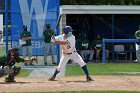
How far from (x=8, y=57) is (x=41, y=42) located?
8616 mm

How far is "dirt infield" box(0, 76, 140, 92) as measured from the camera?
12333 millimetres

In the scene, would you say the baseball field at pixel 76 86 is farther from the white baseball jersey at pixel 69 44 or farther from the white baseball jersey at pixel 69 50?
the white baseball jersey at pixel 69 44

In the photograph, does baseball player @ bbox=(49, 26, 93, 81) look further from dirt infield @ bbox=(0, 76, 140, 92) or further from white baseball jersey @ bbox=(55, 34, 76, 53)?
dirt infield @ bbox=(0, 76, 140, 92)

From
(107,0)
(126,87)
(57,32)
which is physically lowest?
(126,87)

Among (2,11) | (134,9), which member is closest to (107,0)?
(134,9)

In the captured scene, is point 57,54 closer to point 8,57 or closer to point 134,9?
point 134,9

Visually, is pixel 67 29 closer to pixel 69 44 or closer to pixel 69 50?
pixel 69 44

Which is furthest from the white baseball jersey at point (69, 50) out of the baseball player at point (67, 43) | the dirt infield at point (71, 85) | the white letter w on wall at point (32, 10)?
the white letter w on wall at point (32, 10)

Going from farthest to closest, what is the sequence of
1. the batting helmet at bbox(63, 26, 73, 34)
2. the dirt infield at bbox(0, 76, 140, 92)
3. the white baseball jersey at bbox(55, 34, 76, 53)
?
the white baseball jersey at bbox(55, 34, 76, 53) < the batting helmet at bbox(63, 26, 73, 34) < the dirt infield at bbox(0, 76, 140, 92)

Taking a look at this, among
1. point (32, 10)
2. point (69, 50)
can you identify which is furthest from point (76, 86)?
point (32, 10)

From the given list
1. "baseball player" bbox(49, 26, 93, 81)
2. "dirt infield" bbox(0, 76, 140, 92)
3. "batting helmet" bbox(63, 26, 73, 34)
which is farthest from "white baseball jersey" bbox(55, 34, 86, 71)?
"dirt infield" bbox(0, 76, 140, 92)

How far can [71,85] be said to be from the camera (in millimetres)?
13188

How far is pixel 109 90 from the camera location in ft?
39.2

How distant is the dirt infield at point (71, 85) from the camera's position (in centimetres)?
1233
